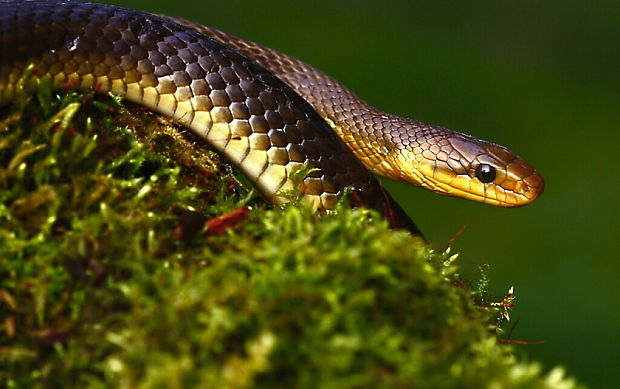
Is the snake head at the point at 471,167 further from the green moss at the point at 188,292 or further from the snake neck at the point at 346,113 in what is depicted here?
the green moss at the point at 188,292

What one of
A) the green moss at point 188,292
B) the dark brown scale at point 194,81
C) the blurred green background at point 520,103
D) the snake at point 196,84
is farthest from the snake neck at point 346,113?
the blurred green background at point 520,103

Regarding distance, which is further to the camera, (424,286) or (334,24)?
(334,24)

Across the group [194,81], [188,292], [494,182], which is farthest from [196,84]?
[494,182]

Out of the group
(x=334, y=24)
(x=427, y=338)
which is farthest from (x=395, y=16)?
(x=427, y=338)

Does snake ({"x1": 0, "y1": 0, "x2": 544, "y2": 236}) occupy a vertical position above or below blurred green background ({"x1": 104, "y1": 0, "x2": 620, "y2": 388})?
above

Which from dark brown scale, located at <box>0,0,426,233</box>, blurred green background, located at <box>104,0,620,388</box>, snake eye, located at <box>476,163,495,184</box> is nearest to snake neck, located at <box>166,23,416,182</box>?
snake eye, located at <box>476,163,495,184</box>

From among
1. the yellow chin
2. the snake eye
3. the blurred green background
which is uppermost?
the snake eye

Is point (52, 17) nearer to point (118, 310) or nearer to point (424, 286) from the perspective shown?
point (118, 310)

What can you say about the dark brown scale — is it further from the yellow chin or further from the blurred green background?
the blurred green background
